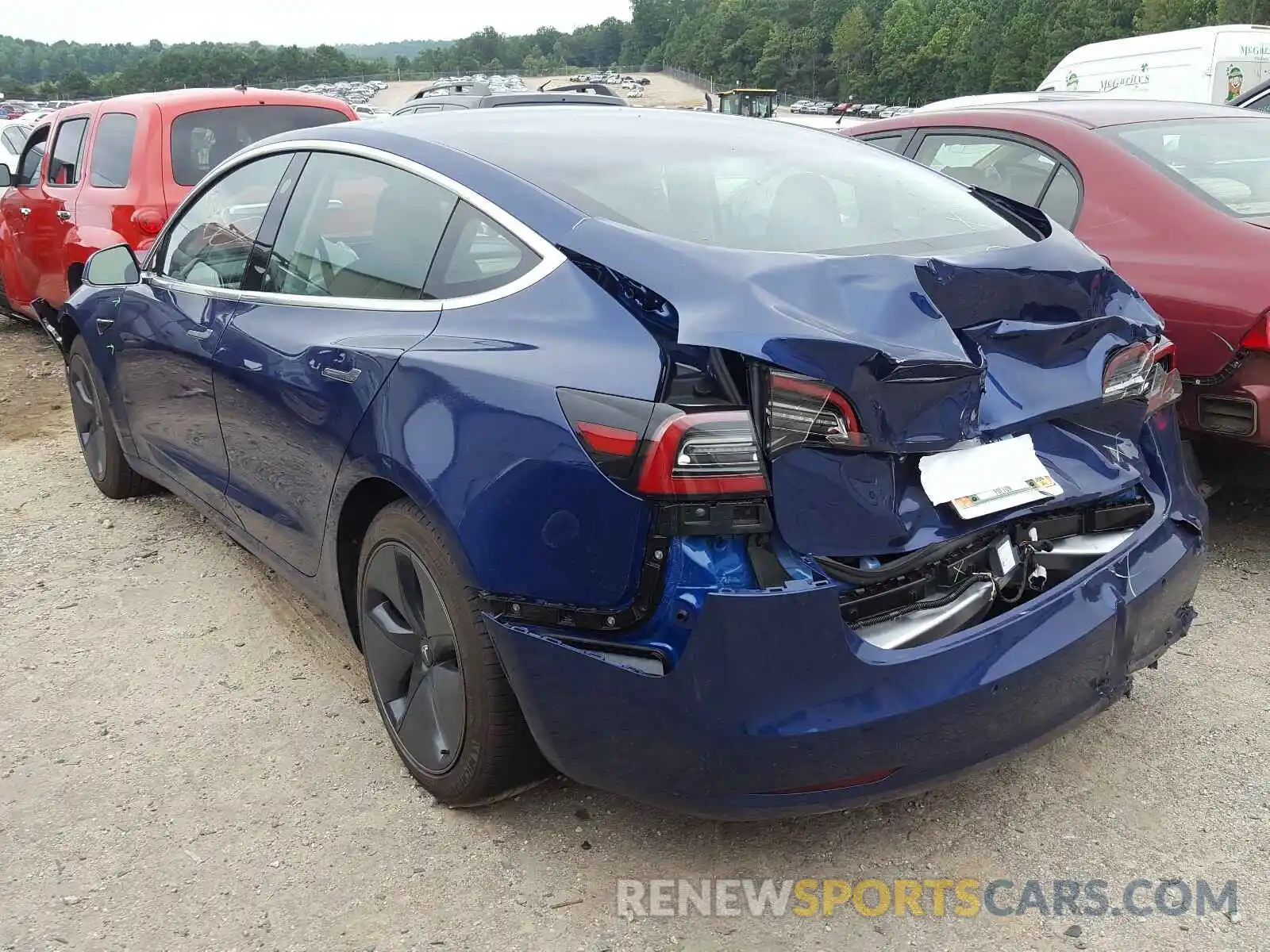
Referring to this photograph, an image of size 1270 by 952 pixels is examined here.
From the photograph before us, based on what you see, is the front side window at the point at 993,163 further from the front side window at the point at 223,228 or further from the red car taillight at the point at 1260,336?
the front side window at the point at 223,228

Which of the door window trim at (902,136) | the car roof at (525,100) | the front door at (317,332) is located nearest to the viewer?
the front door at (317,332)

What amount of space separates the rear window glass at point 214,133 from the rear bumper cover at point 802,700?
5.28m

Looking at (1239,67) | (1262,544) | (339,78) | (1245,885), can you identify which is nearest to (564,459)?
(1245,885)

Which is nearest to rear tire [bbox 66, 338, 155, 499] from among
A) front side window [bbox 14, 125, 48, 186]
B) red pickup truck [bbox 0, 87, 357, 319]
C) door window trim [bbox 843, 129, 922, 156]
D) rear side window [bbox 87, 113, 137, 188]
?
red pickup truck [bbox 0, 87, 357, 319]

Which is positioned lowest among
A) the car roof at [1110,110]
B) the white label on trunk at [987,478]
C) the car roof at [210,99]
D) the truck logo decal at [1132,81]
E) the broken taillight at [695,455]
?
the white label on trunk at [987,478]

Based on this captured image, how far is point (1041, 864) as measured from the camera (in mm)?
2480

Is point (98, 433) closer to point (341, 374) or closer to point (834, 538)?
point (341, 374)

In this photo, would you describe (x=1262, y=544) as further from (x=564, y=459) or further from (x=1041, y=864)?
(x=564, y=459)

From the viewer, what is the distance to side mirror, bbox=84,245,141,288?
13.8 ft

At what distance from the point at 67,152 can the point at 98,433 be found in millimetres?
3450

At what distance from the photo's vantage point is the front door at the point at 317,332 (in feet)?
8.98

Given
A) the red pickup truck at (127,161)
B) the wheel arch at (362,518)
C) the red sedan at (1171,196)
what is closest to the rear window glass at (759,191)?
the wheel arch at (362,518)

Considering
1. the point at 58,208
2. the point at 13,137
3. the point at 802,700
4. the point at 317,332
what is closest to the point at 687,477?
the point at 802,700

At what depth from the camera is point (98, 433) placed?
16.5 ft
